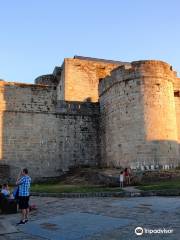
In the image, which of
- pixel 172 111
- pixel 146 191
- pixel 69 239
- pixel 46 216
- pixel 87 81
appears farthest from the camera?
pixel 87 81

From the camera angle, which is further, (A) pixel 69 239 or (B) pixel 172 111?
(B) pixel 172 111

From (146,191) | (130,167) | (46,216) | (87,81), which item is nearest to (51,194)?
(146,191)

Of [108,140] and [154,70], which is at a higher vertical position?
[154,70]

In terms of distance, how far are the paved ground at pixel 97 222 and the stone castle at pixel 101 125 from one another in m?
10.1

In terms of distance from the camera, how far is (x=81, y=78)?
30.8 meters

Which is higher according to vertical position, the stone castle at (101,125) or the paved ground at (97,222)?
the stone castle at (101,125)

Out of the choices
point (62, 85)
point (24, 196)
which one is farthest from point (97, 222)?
point (62, 85)

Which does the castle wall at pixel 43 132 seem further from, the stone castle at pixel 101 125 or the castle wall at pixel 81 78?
the castle wall at pixel 81 78

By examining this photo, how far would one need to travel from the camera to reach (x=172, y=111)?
21.4 m

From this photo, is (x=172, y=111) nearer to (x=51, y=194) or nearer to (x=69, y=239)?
(x=51, y=194)

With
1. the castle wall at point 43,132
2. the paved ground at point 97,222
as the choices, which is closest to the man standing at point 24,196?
the paved ground at point 97,222

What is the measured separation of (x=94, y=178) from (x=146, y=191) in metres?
7.06

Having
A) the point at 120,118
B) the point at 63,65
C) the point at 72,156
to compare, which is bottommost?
the point at 72,156

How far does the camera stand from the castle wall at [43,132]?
22.9 metres
